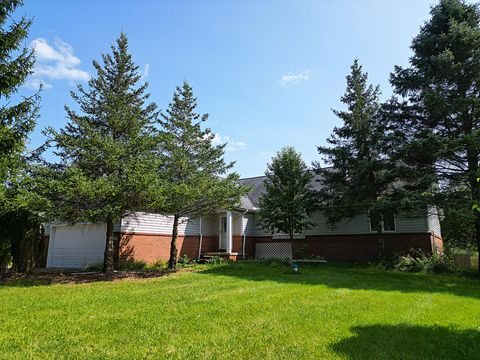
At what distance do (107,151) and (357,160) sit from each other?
11.5 m

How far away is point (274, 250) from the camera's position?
20312 millimetres

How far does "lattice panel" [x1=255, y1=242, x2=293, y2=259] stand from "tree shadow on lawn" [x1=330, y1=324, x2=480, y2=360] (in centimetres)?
1429

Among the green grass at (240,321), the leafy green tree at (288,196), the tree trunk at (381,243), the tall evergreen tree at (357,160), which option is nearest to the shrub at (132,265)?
the green grass at (240,321)

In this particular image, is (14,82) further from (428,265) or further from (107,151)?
(428,265)

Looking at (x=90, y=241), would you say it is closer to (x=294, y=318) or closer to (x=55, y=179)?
(x=55, y=179)

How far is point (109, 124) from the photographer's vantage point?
12.7m

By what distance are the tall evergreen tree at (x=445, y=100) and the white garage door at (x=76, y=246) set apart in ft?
49.2

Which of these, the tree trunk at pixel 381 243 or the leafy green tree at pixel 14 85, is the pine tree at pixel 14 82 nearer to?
the leafy green tree at pixel 14 85

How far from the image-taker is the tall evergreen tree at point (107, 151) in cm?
1084

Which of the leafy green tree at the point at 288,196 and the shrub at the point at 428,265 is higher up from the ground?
the leafy green tree at the point at 288,196

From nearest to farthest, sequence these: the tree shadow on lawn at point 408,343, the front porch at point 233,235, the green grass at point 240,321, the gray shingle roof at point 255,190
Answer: the tree shadow on lawn at point 408,343 → the green grass at point 240,321 → the front porch at point 233,235 → the gray shingle roof at point 255,190

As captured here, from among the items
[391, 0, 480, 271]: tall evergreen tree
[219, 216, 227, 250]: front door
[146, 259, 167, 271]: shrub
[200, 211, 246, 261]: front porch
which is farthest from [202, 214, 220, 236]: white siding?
[391, 0, 480, 271]: tall evergreen tree

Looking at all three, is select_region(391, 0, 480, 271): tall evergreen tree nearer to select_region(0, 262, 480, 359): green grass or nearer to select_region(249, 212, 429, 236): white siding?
select_region(249, 212, 429, 236): white siding

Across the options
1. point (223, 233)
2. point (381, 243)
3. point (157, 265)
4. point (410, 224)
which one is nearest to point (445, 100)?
point (410, 224)
